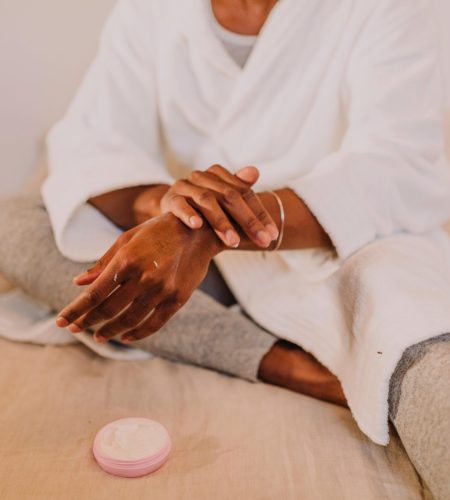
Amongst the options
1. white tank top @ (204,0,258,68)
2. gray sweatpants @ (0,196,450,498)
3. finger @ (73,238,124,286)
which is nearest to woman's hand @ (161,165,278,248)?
finger @ (73,238,124,286)

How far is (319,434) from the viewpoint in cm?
88

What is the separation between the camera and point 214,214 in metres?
0.86

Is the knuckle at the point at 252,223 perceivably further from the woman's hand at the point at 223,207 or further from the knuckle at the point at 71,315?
the knuckle at the point at 71,315

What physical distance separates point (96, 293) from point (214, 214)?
18 centimetres

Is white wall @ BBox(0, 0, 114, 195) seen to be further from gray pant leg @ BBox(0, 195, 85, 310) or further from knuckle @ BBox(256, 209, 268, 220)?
knuckle @ BBox(256, 209, 268, 220)

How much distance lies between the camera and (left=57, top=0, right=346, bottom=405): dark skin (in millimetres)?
801

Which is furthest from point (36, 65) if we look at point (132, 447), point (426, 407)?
point (426, 407)

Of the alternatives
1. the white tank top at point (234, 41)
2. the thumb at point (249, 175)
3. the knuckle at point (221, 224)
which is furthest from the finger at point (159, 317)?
the white tank top at point (234, 41)

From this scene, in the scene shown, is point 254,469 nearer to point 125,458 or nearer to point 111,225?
point 125,458

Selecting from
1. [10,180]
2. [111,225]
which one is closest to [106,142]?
[111,225]

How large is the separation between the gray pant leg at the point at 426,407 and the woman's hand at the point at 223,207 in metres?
0.23

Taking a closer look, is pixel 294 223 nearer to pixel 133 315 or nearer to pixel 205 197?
pixel 205 197

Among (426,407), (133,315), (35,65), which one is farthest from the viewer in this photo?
(35,65)

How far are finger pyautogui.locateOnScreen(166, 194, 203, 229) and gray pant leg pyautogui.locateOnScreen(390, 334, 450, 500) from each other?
0.29 meters
